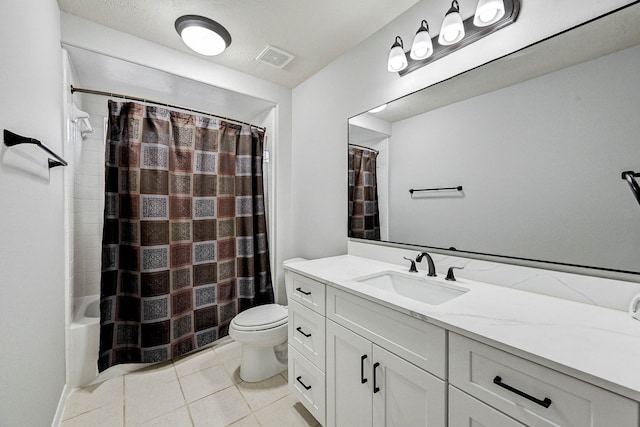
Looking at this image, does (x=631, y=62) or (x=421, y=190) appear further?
(x=421, y=190)

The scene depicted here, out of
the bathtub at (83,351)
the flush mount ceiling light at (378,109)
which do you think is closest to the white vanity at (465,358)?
the flush mount ceiling light at (378,109)

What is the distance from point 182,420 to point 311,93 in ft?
8.20

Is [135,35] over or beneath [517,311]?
over

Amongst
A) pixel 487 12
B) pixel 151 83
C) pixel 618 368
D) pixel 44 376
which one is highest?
pixel 151 83

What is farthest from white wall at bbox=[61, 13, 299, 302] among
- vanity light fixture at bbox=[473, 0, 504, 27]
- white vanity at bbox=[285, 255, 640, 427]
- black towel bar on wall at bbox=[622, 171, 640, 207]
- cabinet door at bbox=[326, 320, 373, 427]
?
black towel bar on wall at bbox=[622, 171, 640, 207]

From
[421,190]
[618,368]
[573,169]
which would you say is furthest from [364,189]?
[618,368]

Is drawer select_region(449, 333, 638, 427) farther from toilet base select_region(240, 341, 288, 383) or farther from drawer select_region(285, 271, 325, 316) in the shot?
toilet base select_region(240, 341, 288, 383)

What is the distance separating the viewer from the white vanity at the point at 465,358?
0.59 metres

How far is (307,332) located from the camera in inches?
55.8

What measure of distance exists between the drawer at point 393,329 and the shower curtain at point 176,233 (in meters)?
1.36

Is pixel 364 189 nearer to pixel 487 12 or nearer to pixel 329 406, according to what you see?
pixel 487 12

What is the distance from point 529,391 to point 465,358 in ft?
0.49

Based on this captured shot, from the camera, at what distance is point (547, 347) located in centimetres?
65

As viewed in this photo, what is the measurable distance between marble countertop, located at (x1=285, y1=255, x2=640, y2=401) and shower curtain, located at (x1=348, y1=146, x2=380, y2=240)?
700 millimetres
